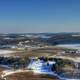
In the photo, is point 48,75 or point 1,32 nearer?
point 48,75

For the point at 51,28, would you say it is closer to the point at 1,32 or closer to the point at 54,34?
the point at 54,34

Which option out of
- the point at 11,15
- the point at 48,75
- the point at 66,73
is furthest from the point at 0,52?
the point at 66,73

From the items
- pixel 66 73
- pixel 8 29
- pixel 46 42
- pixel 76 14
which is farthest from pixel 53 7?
pixel 66 73

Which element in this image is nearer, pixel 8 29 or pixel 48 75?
pixel 48 75

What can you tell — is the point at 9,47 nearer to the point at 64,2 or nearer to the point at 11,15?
the point at 11,15

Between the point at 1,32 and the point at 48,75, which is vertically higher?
the point at 1,32

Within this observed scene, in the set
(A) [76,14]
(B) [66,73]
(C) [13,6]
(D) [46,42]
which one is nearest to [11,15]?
(C) [13,6]

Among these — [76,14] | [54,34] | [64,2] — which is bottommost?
[54,34]

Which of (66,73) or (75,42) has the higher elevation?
(75,42)

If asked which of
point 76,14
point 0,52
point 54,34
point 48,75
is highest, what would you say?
point 76,14
